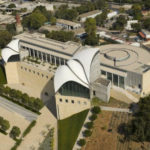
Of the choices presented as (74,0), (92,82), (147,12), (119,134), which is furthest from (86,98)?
(74,0)

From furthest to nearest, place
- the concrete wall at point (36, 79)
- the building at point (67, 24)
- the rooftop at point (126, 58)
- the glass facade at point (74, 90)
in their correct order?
the building at point (67, 24) → the concrete wall at point (36, 79) → the rooftop at point (126, 58) → the glass facade at point (74, 90)

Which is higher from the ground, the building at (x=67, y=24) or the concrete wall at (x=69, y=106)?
the building at (x=67, y=24)

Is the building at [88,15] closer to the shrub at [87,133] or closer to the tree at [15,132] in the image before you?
the tree at [15,132]

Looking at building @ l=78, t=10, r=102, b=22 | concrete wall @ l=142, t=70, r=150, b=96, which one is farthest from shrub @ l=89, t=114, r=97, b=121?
building @ l=78, t=10, r=102, b=22

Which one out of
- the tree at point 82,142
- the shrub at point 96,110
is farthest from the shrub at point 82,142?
the shrub at point 96,110

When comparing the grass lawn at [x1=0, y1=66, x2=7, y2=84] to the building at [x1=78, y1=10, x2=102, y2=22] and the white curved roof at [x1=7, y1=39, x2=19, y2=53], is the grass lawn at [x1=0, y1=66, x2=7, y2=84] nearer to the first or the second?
the white curved roof at [x1=7, y1=39, x2=19, y2=53]

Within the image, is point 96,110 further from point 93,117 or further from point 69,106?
point 69,106

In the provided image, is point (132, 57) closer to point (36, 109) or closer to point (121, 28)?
point (36, 109)

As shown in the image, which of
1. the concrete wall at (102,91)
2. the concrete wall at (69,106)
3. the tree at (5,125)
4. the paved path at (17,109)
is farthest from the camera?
the paved path at (17,109)
